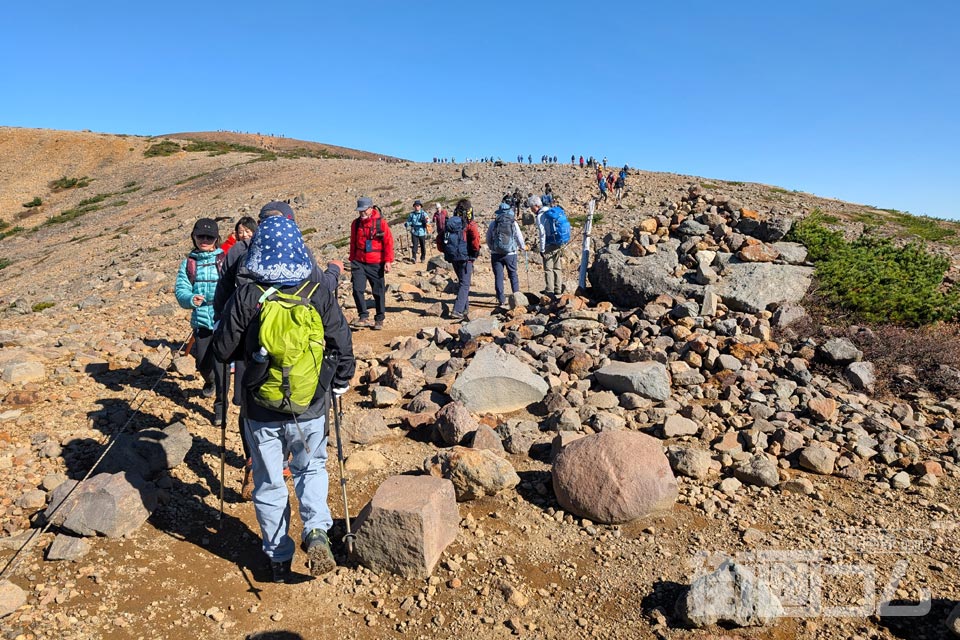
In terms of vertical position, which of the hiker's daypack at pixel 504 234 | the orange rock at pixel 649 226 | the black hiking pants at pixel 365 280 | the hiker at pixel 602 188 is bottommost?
the black hiking pants at pixel 365 280

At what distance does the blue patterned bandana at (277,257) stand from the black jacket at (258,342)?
77 millimetres

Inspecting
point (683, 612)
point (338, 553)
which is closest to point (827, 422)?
point (683, 612)

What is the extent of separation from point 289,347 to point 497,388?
3.32m

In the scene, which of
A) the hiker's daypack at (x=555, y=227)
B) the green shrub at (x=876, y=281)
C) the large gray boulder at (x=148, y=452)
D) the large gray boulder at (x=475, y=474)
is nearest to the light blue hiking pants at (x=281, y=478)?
the large gray boulder at (x=475, y=474)

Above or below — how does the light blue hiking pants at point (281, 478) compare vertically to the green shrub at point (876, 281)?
below

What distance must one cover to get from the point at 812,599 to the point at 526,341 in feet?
16.3

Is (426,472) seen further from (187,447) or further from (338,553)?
(187,447)

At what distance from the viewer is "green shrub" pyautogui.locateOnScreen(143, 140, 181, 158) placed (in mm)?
52794

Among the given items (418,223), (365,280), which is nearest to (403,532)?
(365,280)

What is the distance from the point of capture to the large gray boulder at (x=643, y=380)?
6348mm

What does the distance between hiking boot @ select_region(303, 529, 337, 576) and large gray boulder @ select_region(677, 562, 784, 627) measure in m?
2.24

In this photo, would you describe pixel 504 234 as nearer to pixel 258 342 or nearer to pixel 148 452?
pixel 148 452

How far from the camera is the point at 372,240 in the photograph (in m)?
9.07

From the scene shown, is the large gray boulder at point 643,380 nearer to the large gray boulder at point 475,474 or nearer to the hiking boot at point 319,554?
the large gray boulder at point 475,474
